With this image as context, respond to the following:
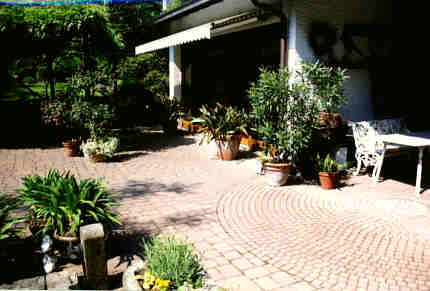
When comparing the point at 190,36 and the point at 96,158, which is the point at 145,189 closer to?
the point at 96,158

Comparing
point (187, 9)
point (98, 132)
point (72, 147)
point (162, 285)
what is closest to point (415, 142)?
point (162, 285)

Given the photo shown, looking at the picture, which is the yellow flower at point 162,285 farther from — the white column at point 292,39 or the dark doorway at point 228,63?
the dark doorway at point 228,63

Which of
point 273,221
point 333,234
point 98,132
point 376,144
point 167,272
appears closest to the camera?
point 167,272

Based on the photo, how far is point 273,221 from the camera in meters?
5.54

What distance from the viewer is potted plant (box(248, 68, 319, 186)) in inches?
279

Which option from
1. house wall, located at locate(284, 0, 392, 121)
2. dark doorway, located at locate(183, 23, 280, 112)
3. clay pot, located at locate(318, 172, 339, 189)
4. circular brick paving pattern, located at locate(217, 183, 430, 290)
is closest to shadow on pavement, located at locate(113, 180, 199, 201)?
circular brick paving pattern, located at locate(217, 183, 430, 290)

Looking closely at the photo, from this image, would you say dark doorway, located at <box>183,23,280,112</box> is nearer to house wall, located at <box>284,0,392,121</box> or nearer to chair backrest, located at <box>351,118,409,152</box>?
house wall, located at <box>284,0,392,121</box>

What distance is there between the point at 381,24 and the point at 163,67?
34.7 ft

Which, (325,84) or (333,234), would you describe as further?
(325,84)

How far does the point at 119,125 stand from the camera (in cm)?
1255

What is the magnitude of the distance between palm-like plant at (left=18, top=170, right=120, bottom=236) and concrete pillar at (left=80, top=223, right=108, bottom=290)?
541 mm

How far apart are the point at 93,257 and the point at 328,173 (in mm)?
4988

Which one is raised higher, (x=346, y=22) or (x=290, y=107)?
(x=346, y=22)

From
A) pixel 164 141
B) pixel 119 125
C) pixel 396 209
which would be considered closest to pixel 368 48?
pixel 396 209
